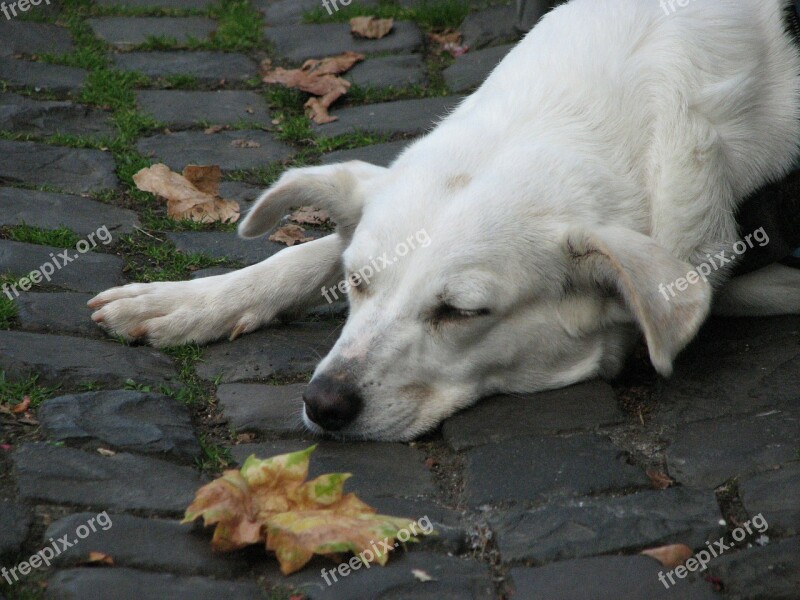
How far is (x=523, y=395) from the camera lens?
3455mm

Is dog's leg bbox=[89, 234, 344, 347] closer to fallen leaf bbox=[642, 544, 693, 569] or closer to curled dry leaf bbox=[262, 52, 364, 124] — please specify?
fallen leaf bbox=[642, 544, 693, 569]

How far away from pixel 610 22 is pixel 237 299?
66.5 inches

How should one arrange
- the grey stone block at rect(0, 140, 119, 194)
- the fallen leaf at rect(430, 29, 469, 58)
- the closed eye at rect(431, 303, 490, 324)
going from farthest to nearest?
the fallen leaf at rect(430, 29, 469, 58) < the grey stone block at rect(0, 140, 119, 194) < the closed eye at rect(431, 303, 490, 324)

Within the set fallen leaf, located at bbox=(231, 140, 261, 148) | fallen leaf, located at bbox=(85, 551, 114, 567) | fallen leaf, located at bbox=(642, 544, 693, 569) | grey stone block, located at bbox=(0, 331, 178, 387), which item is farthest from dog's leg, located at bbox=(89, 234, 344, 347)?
fallen leaf, located at bbox=(642, 544, 693, 569)

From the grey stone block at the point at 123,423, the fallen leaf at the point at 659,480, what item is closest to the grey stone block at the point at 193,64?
the grey stone block at the point at 123,423

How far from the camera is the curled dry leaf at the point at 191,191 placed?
4.73 m

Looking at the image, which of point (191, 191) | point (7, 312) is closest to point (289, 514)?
point (7, 312)

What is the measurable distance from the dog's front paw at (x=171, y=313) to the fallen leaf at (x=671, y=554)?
5.94 feet

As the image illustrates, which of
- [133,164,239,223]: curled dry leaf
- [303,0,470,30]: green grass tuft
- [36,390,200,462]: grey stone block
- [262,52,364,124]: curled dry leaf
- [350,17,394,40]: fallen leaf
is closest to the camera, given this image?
[36,390,200,462]: grey stone block

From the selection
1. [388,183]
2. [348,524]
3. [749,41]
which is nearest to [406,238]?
[388,183]

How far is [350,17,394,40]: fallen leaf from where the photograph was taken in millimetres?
6550

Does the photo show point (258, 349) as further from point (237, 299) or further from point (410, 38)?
point (410, 38)

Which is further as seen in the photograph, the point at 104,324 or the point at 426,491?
the point at 104,324

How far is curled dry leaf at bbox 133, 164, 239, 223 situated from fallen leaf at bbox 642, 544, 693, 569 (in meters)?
2.76
